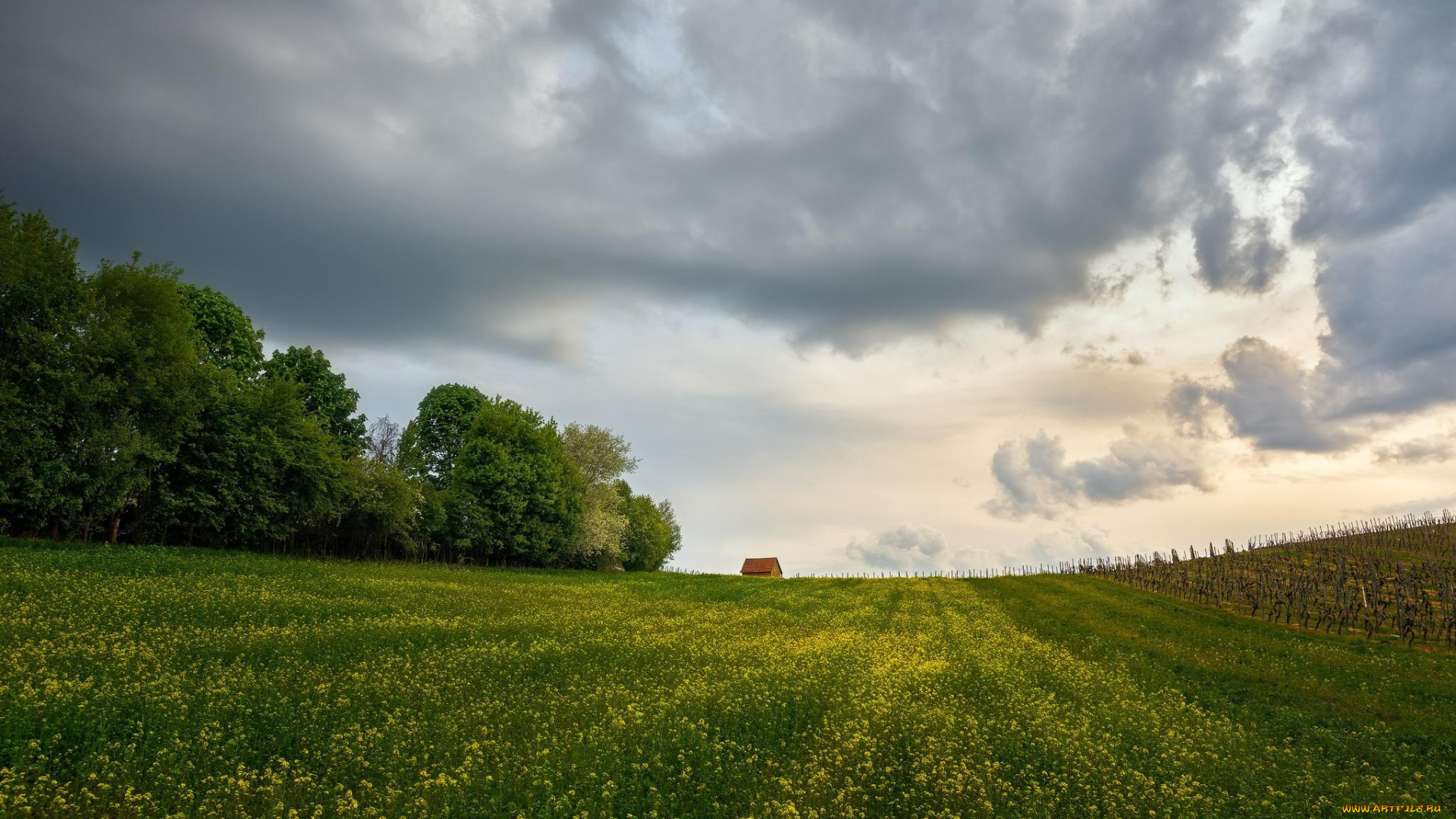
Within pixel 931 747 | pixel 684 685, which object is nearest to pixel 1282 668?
pixel 931 747

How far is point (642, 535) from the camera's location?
10512 cm

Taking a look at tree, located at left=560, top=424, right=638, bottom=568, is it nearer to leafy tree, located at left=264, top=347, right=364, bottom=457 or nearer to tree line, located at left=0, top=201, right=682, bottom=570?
tree line, located at left=0, top=201, right=682, bottom=570

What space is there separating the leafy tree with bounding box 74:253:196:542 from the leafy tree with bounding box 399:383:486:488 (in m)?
29.2

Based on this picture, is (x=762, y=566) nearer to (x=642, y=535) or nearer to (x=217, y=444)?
(x=642, y=535)

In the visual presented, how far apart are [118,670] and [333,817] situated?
411 inches

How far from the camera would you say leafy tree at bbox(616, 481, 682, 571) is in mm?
103500

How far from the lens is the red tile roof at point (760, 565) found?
126m

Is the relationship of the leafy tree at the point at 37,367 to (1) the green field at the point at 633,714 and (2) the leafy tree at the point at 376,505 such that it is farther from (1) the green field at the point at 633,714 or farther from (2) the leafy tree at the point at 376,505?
(2) the leafy tree at the point at 376,505

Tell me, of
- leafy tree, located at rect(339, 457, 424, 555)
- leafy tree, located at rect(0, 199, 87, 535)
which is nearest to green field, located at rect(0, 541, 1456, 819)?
leafy tree, located at rect(0, 199, 87, 535)

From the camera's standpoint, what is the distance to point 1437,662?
101 feet

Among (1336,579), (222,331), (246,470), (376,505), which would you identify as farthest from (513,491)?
(1336,579)

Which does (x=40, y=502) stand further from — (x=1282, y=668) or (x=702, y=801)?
(x=1282, y=668)

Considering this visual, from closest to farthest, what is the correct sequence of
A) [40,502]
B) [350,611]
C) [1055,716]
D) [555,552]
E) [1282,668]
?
[1055,716]
[1282,668]
[350,611]
[40,502]
[555,552]

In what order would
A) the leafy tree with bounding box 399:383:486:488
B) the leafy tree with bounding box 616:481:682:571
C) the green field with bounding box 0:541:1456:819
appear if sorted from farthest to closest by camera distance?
1. the leafy tree with bounding box 616:481:682:571
2. the leafy tree with bounding box 399:383:486:488
3. the green field with bounding box 0:541:1456:819
